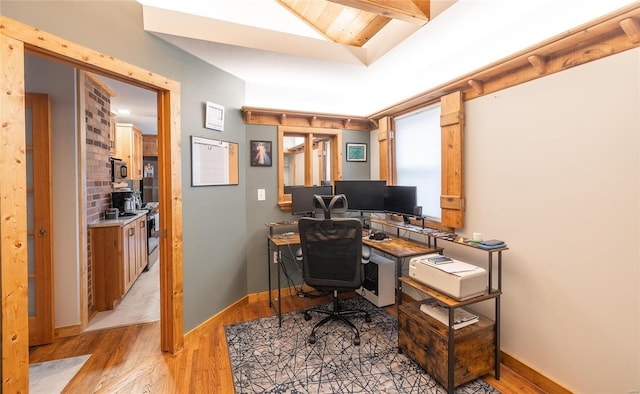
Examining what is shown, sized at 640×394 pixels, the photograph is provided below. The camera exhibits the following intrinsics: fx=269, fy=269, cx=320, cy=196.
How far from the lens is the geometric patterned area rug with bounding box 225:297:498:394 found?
1859mm

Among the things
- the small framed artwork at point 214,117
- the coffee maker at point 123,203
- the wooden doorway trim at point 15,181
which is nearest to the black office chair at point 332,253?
the small framed artwork at point 214,117

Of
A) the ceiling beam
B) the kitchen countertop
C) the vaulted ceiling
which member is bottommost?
the kitchen countertop

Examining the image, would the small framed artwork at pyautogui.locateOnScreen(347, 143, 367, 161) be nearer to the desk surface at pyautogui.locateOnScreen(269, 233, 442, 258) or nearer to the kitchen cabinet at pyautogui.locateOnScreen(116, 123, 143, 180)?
the desk surface at pyautogui.locateOnScreen(269, 233, 442, 258)

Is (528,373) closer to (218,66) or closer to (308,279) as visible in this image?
(308,279)

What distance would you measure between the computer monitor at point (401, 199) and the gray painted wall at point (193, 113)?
164 centimetres

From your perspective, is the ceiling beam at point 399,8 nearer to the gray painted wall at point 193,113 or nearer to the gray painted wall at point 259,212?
the gray painted wall at point 193,113

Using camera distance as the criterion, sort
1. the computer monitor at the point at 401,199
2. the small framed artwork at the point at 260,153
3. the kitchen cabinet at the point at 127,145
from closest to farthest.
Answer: the computer monitor at the point at 401,199, the small framed artwork at the point at 260,153, the kitchen cabinet at the point at 127,145

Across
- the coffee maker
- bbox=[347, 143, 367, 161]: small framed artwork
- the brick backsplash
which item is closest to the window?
bbox=[347, 143, 367, 161]: small framed artwork

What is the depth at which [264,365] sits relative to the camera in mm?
2090

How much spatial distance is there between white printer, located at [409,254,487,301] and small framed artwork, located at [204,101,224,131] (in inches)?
88.0

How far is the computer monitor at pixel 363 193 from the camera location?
314cm

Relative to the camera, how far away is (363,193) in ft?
10.6

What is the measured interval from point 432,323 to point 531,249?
2.82 ft

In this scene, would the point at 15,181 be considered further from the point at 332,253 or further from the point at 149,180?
the point at 149,180
